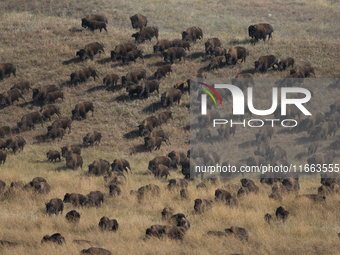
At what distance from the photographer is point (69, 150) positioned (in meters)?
20.8

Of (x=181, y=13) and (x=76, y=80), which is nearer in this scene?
(x=76, y=80)

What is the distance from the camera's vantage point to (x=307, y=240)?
10.9 m

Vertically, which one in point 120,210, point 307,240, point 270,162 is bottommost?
point 270,162

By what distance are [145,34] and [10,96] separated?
12.5 m

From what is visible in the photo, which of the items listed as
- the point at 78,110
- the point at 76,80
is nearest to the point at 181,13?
the point at 76,80

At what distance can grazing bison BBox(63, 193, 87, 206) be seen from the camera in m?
14.4

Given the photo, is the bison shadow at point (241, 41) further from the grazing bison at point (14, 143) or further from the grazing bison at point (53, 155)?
the grazing bison at point (14, 143)

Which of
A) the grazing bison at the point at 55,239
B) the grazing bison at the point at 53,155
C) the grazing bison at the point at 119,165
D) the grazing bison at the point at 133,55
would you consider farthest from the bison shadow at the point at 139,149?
the grazing bison at the point at 55,239

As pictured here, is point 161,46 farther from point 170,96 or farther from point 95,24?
point 95,24

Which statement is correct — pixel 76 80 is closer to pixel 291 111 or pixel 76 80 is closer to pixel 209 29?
pixel 291 111

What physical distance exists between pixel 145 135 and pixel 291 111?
9.06 metres

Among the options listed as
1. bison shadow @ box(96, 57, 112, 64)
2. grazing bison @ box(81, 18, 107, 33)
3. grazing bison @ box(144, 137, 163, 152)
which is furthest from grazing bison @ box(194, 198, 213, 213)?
grazing bison @ box(81, 18, 107, 33)

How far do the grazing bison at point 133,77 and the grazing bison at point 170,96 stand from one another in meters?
2.91

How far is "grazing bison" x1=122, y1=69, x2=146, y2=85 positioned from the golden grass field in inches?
36.4
